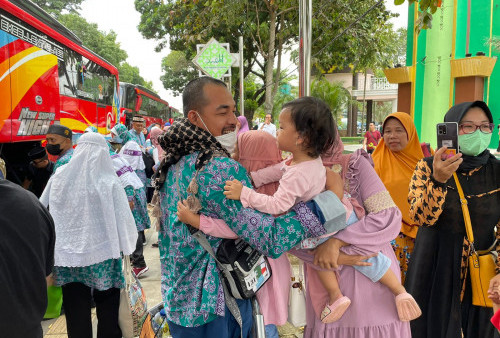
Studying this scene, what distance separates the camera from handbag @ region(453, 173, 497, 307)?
217 centimetres

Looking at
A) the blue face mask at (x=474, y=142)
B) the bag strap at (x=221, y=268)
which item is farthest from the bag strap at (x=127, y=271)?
the blue face mask at (x=474, y=142)

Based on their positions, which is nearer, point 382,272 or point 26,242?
point 26,242

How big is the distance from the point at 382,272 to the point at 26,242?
159 centimetres

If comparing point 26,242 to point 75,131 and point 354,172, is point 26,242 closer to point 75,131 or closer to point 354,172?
point 354,172

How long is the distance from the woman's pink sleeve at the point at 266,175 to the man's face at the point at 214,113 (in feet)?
1.87

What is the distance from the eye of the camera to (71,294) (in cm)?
278

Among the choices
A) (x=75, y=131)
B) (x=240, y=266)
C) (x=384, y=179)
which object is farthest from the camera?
(x=75, y=131)

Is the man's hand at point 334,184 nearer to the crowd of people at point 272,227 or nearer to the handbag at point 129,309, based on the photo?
the crowd of people at point 272,227

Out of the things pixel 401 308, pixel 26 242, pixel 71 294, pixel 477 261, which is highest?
pixel 26 242

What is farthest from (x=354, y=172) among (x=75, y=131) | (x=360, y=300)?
(x=75, y=131)

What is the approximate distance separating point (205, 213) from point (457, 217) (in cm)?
162

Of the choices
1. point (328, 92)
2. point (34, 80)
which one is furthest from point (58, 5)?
point (34, 80)

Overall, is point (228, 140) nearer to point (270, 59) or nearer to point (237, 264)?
point (237, 264)

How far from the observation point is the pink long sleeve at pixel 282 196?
1513 millimetres
